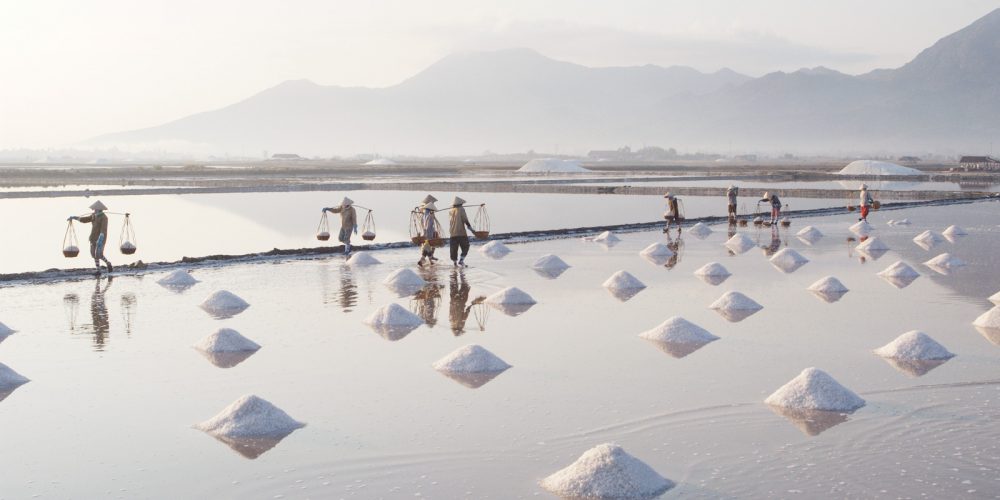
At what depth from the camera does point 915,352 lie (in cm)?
1131

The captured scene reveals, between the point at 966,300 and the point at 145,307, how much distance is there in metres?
12.4

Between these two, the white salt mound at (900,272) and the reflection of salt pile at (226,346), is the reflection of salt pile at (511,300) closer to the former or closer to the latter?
the reflection of salt pile at (226,346)

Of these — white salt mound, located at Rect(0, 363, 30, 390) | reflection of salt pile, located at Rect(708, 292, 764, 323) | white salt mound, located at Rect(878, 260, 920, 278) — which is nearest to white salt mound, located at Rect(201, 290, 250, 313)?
white salt mound, located at Rect(0, 363, 30, 390)

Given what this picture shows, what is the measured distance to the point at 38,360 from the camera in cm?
1144

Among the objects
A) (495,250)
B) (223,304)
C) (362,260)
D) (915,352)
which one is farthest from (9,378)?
(495,250)

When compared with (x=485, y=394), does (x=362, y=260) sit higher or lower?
higher

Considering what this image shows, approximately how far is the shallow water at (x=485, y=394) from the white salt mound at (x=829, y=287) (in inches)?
10.7

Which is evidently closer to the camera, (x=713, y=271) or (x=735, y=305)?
(x=735, y=305)

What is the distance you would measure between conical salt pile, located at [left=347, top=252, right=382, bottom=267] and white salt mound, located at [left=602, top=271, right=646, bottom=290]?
18.6ft

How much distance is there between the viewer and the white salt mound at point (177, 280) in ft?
59.3

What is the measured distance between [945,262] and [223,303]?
46.2ft

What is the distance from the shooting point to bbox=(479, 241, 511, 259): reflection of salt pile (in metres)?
22.9

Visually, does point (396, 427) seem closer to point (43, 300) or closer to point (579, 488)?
point (579, 488)

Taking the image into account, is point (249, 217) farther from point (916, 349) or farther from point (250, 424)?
point (250, 424)
